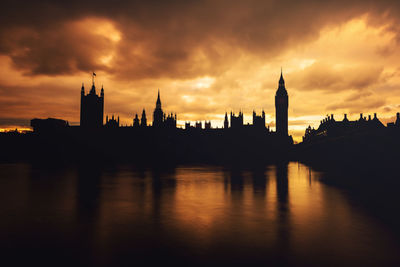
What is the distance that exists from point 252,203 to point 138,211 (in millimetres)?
12589

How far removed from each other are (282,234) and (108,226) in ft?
43.6

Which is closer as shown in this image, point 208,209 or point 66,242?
point 66,242

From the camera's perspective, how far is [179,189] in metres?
41.2

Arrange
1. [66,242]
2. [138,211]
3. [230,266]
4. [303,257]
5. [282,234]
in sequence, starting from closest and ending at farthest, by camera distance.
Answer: [230,266] → [303,257] → [66,242] → [282,234] → [138,211]

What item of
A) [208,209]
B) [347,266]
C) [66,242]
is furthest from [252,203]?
[66,242]

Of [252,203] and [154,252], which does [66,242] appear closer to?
[154,252]

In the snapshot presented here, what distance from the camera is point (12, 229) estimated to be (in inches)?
827

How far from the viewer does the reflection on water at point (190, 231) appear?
1590 cm

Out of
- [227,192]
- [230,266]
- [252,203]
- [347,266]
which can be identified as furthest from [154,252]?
[227,192]

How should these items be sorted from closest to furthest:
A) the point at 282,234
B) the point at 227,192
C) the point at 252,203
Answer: the point at 282,234 → the point at 252,203 → the point at 227,192

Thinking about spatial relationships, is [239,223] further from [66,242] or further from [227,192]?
[227,192]

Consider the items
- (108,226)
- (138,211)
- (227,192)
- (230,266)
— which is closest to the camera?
(230,266)

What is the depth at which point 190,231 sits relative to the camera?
20609 mm

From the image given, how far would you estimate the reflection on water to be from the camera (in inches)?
626
